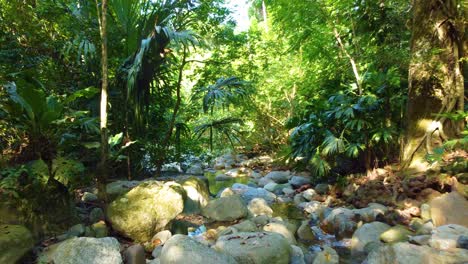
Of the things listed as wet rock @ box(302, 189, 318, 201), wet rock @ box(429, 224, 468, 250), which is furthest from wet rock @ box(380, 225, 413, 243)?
wet rock @ box(302, 189, 318, 201)

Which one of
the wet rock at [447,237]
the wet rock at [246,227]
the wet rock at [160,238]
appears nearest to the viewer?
the wet rock at [447,237]

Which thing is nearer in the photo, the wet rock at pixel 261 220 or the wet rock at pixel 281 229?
the wet rock at pixel 281 229

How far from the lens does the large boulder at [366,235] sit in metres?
3.85

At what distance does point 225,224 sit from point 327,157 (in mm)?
2675

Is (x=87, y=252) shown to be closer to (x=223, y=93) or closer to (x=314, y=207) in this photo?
(x=223, y=93)

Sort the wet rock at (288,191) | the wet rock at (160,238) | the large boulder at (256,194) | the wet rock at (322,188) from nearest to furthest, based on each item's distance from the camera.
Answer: the wet rock at (160,238) → the large boulder at (256,194) → the wet rock at (322,188) → the wet rock at (288,191)

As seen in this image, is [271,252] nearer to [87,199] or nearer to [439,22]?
[87,199]

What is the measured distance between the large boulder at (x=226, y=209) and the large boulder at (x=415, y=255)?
86.1 inches

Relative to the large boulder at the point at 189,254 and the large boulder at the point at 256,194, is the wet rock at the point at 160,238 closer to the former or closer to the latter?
the large boulder at the point at 189,254

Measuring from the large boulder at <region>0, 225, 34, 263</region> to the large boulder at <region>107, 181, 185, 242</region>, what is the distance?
94 centimetres

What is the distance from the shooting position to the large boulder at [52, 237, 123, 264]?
8.87 ft

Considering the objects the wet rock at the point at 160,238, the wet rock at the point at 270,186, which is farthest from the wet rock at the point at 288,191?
the wet rock at the point at 160,238

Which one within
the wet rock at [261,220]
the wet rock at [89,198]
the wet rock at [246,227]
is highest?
the wet rock at [89,198]

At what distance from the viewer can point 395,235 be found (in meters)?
3.74
